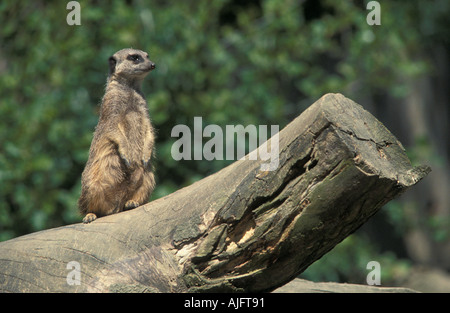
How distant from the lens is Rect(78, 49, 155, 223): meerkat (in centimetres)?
270

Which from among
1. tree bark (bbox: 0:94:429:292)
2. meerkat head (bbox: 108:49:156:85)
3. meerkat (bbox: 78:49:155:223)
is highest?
meerkat head (bbox: 108:49:156:85)

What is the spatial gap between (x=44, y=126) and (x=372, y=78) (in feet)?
8.88

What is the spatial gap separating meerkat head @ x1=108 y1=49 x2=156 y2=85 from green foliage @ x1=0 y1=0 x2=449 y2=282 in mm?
857

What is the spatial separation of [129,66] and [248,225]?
1.54 metres

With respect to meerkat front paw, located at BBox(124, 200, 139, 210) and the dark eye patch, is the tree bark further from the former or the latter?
the dark eye patch

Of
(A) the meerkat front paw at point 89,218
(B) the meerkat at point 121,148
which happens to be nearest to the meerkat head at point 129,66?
(B) the meerkat at point 121,148

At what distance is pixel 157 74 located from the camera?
4152mm

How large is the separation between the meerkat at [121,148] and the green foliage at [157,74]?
89 centimetres

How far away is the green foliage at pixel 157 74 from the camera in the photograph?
155 inches

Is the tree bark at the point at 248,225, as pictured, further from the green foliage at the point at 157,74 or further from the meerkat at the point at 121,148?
the green foliage at the point at 157,74

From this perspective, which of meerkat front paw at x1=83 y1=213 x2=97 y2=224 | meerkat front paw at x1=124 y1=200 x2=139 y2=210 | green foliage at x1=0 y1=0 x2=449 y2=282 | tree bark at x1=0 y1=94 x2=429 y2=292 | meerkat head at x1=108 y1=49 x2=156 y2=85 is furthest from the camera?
green foliage at x1=0 y1=0 x2=449 y2=282

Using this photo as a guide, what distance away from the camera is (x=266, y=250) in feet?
6.07

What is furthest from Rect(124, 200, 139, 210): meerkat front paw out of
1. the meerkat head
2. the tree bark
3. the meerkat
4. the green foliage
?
the green foliage

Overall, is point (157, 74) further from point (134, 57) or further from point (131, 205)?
point (131, 205)
